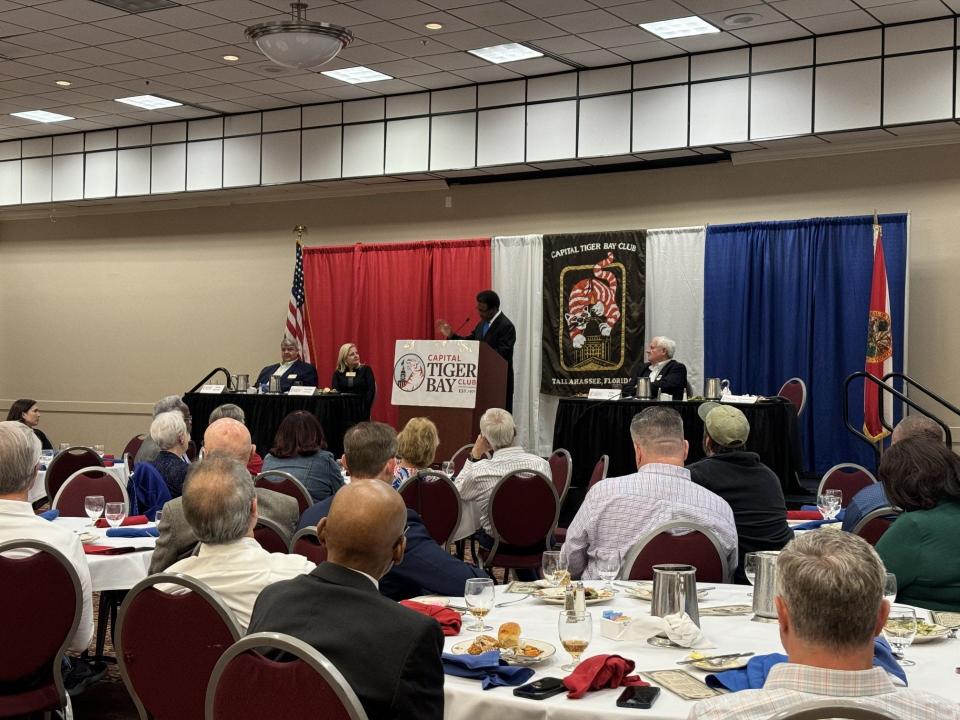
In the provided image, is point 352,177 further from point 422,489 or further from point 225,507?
point 225,507

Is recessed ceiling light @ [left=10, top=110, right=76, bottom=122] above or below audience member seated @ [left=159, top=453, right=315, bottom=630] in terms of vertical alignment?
above

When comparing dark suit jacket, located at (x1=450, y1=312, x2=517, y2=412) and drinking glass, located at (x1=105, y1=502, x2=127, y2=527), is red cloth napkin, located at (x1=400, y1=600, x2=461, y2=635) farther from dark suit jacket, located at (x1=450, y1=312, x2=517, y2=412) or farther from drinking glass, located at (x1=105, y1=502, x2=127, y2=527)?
dark suit jacket, located at (x1=450, y1=312, x2=517, y2=412)

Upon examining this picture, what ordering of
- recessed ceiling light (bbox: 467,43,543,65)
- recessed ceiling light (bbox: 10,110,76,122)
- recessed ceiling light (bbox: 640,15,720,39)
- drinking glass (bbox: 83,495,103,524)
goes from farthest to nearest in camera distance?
1. recessed ceiling light (bbox: 10,110,76,122)
2. recessed ceiling light (bbox: 467,43,543,65)
3. recessed ceiling light (bbox: 640,15,720,39)
4. drinking glass (bbox: 83,495,103,524)

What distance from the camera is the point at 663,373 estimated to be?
9633 mm

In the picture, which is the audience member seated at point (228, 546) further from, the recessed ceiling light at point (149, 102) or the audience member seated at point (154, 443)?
the recessed ceiling light at point (149, 102)

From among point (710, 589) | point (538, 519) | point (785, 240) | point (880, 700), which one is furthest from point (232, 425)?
point (785, 240)

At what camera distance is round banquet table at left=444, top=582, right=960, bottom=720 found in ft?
7.51

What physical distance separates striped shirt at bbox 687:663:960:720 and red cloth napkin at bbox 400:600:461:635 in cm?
120

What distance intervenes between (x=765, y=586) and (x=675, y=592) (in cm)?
32

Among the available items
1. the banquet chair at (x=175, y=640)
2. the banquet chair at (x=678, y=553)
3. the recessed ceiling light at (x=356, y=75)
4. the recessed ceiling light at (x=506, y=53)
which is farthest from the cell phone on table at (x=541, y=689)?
the recessed ceiling light at (x=356, y=75)

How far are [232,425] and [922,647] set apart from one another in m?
3.25

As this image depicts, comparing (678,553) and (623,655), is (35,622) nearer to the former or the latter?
(623,655)

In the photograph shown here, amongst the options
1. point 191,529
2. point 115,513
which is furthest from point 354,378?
point 191,529

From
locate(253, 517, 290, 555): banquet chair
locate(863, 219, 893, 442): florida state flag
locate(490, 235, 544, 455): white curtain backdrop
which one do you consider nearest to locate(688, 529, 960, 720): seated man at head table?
locate(253, 517, 290, 555): banquet chair
